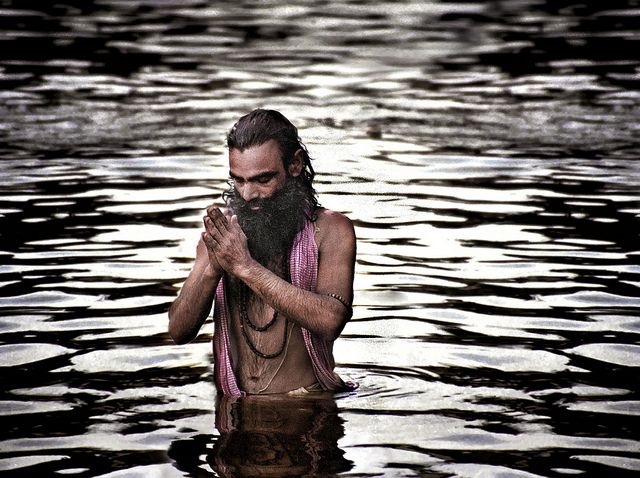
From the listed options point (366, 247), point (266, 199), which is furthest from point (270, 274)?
point (366, 247)

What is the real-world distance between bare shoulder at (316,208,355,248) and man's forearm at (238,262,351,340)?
1.09ft

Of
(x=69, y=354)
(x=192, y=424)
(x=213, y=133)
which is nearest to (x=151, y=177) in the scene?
(x=213, y=133)

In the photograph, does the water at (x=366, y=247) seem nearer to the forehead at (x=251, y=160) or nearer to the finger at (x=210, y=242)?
the finger at (x=210, y=242)

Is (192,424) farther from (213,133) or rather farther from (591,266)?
(213,133)

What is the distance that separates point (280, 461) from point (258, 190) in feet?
3.90

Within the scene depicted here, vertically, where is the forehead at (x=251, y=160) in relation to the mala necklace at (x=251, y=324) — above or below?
above

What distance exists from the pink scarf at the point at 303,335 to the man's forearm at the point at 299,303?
0.21 meters

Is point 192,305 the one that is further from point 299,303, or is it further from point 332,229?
point 332,229

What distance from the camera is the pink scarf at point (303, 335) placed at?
623cm

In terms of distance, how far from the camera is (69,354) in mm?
7594

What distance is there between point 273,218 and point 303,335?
1.93 ft

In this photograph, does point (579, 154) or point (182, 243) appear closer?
point (182, 243)

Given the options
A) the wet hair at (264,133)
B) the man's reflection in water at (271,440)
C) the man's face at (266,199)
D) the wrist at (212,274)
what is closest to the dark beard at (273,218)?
the man's face at (266,199)

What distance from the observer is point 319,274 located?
20.4ft
